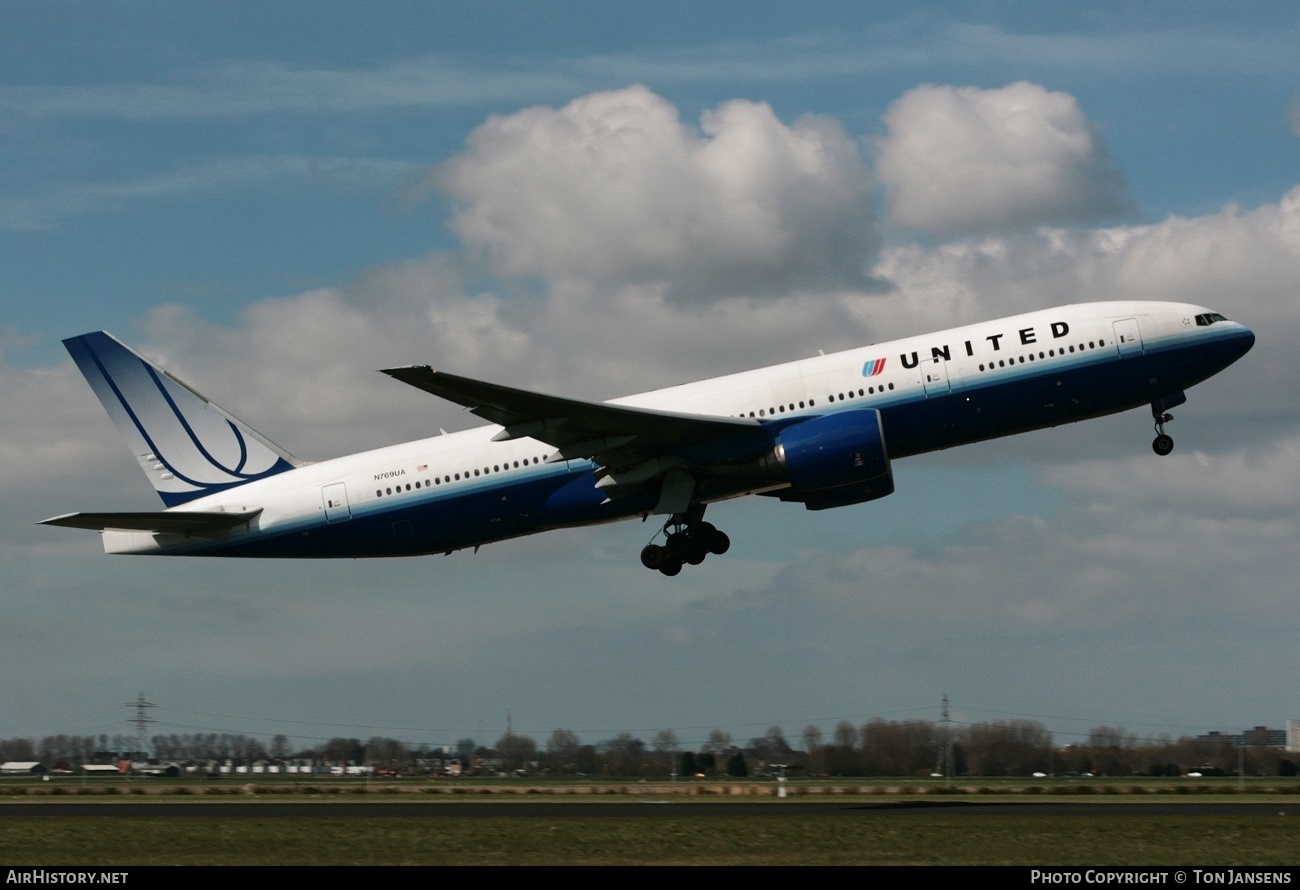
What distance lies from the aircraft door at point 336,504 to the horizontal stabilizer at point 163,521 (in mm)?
2172

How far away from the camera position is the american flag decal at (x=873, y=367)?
122ft

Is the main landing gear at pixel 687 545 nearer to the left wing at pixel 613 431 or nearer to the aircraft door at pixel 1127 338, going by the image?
the left wing at pixel 613 431

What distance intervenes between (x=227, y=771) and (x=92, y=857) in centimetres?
4441

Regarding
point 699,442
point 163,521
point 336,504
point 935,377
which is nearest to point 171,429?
point 163,521

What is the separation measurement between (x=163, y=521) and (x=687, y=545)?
14498mm

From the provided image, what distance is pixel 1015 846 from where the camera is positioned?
24.0 m

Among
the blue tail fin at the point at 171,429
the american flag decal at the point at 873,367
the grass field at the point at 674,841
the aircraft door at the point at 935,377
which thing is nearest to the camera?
the grass field at the point at 674,841

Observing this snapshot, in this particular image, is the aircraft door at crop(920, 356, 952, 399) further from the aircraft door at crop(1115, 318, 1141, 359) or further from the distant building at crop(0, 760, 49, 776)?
the distant building at crop(0, 760, 49, 776)

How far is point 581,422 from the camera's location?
36.8 metres

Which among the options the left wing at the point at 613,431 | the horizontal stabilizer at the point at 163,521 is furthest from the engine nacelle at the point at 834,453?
the horizontal stabilizer at the point at 163,521

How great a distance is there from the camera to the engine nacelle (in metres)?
36.0

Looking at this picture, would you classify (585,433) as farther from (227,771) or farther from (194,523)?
(227,771)
